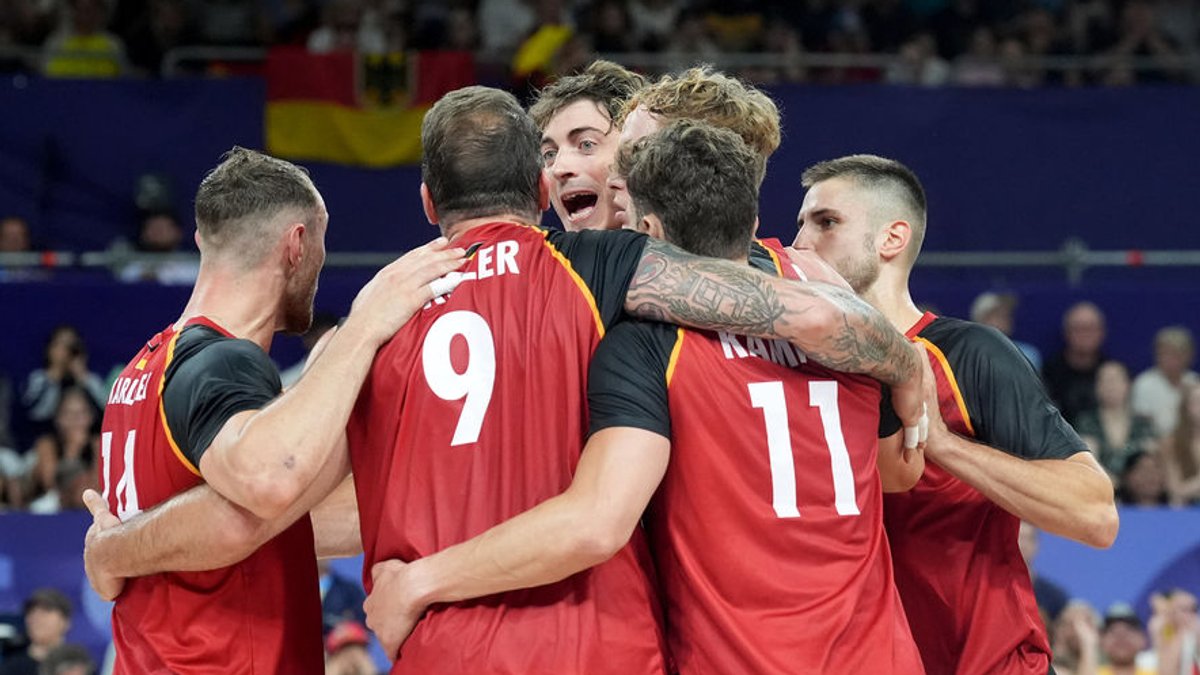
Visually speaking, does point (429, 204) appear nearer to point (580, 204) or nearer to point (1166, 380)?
point (580, 204)

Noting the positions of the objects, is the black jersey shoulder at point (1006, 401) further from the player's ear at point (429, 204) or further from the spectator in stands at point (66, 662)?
the spectator in stands at point (66, 662)

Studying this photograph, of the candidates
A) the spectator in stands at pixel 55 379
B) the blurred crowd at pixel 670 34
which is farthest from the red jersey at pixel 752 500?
the blurred crowd at pixel 670 34

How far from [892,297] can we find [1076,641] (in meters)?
4.65

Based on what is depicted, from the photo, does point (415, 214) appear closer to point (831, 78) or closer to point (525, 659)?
point (831, 78)

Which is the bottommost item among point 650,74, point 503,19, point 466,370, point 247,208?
point 466,370

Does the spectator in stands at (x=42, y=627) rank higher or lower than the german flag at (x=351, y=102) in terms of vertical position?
lower

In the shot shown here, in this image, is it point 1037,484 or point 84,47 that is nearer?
point 1037,484

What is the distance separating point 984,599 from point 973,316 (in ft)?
22.7

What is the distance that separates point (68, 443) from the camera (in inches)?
417

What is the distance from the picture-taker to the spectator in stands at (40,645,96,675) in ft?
27.3

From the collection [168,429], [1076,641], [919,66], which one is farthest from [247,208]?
[919,66]

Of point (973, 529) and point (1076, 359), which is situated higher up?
point (973, 529)

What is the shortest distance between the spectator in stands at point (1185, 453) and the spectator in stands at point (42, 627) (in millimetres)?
6886

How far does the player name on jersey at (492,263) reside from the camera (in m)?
4.11
